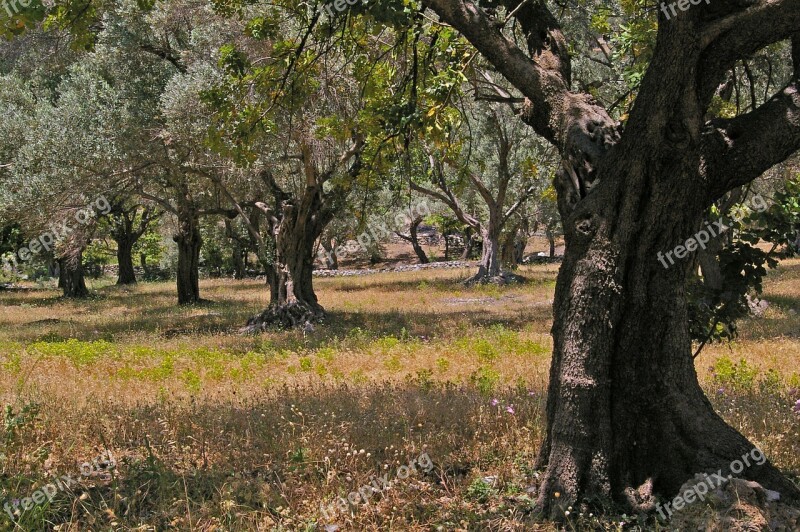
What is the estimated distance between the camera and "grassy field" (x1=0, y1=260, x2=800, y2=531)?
4.38m

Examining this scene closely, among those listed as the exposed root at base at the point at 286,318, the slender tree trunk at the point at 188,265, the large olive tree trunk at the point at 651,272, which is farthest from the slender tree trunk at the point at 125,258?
the large olive tree trunk at the point at 651,272

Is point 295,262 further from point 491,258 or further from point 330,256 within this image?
point 330,256

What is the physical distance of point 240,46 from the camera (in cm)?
1438

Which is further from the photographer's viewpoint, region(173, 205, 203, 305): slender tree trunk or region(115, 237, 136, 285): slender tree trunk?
region(115, 237, 136, 285): slender tree trunk

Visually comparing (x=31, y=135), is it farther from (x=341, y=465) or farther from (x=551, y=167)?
(x=341, y=465)

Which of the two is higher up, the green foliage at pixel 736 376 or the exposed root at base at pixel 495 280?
the exposed root at base at pixel 495 280

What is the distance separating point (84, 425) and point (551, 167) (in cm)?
1585

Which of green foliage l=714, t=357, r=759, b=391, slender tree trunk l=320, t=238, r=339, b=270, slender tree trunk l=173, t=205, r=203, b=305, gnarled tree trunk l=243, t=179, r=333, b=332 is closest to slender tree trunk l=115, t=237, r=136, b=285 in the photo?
slender tree trunk l=173, t=205, r=203, b=305

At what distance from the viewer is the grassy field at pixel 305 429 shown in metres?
4.38

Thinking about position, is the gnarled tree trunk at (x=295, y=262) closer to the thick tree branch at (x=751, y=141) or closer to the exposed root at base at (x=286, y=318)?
the exposed root at base at (x=286, y=318)

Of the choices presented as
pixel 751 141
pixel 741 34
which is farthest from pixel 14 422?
pixel 741 34

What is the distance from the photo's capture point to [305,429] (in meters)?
5.80

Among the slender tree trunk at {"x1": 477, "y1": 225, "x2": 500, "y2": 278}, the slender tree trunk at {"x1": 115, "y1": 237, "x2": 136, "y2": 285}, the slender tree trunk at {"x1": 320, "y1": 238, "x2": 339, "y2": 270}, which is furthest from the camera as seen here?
the slender tree trunk at {"x1": 320, "y1": 238, "x2": 339, "y2": 270}

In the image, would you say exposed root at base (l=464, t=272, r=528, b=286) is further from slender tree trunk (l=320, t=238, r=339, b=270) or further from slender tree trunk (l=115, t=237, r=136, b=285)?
slender tree trunk (l=320, t=238, r=339, b=270)
